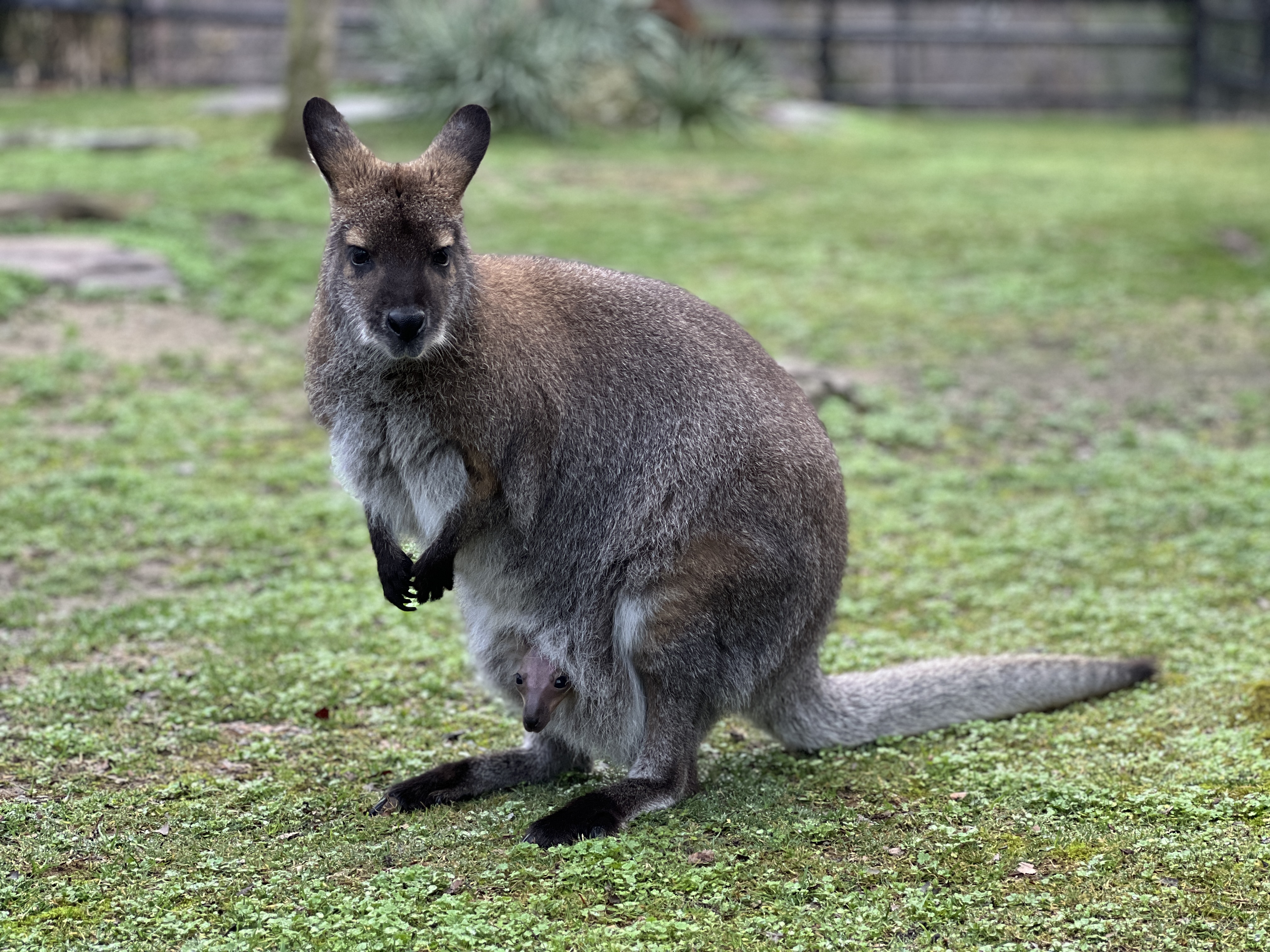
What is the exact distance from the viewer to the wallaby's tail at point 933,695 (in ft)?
13.9

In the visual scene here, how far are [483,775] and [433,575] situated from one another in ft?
2.17

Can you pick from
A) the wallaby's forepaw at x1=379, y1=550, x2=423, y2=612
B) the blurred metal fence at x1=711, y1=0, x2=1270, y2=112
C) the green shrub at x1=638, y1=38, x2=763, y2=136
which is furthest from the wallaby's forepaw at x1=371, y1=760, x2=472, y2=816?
the blurred metal fence at x1=711, y1=0, x2=1270, y2=112

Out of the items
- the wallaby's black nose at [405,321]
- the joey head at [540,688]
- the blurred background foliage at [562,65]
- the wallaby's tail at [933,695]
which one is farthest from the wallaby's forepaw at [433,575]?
the blurred background foliage at [562,65]

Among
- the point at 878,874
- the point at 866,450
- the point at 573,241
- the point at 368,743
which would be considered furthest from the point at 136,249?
the point at 878,874

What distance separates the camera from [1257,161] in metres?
14.5

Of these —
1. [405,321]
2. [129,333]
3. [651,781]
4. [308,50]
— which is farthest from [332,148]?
[308,50]

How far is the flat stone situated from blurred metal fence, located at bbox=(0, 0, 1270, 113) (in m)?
8.75

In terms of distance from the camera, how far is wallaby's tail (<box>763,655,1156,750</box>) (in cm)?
423

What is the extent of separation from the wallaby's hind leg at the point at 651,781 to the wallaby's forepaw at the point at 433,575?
1.95 feet

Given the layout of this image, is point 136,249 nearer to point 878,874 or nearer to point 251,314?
point 251,314

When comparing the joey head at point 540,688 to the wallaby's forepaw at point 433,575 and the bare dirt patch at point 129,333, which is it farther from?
the bare dirt patch at point 129,333

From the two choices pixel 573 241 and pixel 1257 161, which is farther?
pixel 1257 161

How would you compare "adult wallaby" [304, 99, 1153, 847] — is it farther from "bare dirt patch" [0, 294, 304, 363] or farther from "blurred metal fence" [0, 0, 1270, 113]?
"blurred metal fence" [0, 0, 1270, 113]

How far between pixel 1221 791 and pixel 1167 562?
2134mm
